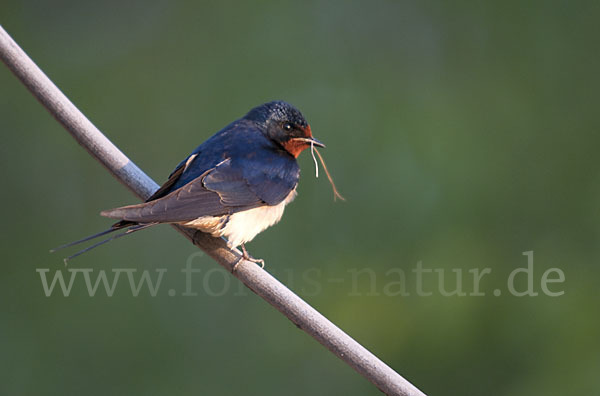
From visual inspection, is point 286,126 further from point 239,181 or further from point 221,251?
point 221,251

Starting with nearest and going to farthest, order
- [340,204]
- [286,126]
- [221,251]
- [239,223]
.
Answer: [221,251], [239,223], [286,126], [340,204]

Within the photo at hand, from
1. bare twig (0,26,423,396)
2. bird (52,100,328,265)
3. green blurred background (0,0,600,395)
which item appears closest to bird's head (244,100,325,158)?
bird (52,100,328,265)

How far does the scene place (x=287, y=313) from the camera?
1.66 metres

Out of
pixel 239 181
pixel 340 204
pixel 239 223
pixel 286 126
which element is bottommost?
pixel 239 223

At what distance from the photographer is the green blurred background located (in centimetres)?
378

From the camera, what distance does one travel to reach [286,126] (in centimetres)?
268

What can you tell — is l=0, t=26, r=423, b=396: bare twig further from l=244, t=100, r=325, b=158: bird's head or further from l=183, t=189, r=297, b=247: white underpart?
l=244, t=100, r=325, b=158: bird's head

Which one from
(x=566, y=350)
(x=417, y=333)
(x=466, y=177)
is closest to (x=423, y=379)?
(x=417, y=333)

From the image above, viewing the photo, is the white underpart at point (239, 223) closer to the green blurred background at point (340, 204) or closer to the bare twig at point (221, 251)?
the bare twig at point (221, 251)

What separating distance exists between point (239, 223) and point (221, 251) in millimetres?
153

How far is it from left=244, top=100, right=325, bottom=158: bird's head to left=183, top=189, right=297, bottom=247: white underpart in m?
0.28

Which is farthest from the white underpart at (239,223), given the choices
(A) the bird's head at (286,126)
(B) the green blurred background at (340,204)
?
(B) the green blurred background at (340,204)

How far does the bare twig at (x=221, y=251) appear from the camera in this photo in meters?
1.58

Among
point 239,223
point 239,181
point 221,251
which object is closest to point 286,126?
point 239,181
